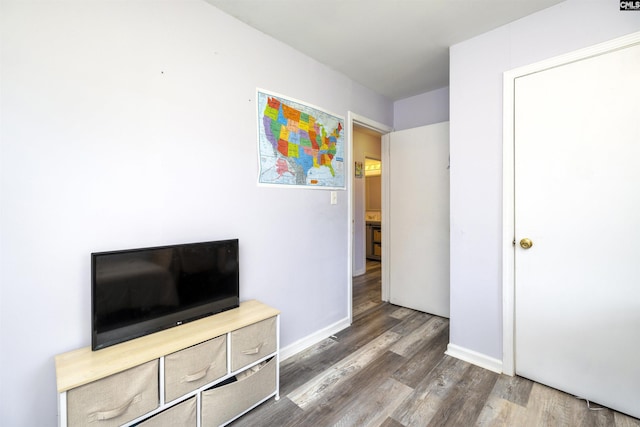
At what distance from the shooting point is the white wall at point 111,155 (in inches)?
47.7

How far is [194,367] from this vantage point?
4.60 ft

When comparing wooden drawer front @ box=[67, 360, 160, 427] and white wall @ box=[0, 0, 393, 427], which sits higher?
white wall @ box=[0, 0, 393, 427]

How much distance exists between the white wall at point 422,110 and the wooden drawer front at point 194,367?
309cm

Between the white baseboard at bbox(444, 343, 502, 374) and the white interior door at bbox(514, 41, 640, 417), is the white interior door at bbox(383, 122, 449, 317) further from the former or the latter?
the white interior door at bbox(514, 41, 640, 417)

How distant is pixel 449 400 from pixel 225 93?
8.27 ft

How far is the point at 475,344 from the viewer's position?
220 centimetres

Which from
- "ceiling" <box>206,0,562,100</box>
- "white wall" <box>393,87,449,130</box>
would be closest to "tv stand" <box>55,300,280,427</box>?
"ceiling" <box>206,0,562,100</box>

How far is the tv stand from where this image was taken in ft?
3.71

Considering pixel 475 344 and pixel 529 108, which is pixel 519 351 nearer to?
pixel 475 344

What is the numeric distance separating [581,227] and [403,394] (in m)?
1.58

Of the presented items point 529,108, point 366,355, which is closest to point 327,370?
point 366,355

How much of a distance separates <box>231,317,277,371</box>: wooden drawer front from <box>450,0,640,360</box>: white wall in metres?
1.57

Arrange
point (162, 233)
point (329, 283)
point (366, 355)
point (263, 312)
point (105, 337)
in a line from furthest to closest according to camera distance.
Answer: point (329, 283), point (366, 355), point (263, 312), point (162, 233), point (105, 337)

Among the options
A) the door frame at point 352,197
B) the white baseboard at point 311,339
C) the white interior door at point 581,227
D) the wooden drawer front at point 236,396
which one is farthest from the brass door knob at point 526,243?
the wooden drawer front at point 236,396
